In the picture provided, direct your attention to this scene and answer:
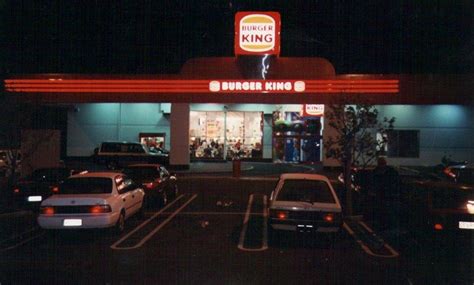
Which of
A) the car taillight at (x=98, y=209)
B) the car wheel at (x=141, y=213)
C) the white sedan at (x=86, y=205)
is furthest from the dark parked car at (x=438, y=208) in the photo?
the car wheel at (x=141, y=213)

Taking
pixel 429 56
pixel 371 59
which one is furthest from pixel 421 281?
pixel 371 59

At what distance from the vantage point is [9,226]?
15375 mm

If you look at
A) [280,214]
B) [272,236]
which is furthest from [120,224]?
[280,214]

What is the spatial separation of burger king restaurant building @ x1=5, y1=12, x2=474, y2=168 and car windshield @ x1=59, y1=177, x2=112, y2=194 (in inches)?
453

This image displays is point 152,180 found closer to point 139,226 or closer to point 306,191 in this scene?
point 139,226

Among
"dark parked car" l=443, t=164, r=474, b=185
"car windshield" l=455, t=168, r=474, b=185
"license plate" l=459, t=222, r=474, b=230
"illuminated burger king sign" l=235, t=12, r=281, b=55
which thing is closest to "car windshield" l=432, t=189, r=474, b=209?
"license plate" l=459, t=222, r=474, b=230

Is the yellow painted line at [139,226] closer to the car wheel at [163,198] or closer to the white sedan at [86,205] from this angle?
the car wheel at [163,198]

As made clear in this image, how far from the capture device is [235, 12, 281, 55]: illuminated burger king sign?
3020 centimetres

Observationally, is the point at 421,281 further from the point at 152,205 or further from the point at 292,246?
the point at 152,205

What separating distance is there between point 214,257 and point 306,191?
2.93 metres

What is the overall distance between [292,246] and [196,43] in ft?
149

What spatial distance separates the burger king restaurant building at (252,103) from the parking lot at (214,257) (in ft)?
33.5

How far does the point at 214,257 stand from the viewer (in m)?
11.6

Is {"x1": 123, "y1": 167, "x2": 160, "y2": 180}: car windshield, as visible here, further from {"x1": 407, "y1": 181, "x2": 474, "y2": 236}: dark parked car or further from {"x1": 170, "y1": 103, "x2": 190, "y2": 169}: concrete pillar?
{"x1": 170, "y1": 103, "x2": 190, "y2": 169}: concrete pillar
